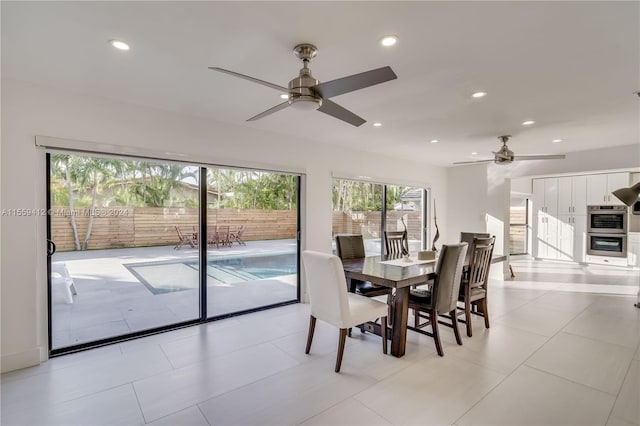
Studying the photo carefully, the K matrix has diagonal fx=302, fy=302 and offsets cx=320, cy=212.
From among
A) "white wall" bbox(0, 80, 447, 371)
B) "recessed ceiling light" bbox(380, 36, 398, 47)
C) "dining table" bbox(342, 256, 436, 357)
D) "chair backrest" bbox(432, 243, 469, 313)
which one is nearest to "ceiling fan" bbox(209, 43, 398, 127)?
"recessed ceiling light" bbox(380, 36, 398, 47)

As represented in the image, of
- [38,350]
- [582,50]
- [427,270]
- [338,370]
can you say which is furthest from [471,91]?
[38,350]

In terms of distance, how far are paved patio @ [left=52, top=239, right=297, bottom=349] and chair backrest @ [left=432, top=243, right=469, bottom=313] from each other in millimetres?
2297

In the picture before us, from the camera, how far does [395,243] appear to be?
14.1 feet

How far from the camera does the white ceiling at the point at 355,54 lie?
1687mm

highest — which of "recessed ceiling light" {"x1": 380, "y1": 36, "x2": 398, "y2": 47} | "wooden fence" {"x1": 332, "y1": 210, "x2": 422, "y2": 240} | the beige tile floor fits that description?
"recessed ceiling light" {"x1": 380, "y1": 36, "x2": 398, "y2": 47}

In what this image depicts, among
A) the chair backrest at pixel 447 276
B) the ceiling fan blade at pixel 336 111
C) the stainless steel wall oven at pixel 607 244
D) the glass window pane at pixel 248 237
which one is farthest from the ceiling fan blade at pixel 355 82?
the stainless steel wall oven at pixel 607 244

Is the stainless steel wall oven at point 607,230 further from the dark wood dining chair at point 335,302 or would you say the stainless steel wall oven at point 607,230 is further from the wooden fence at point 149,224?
the dark wood dining chair at point 335,302

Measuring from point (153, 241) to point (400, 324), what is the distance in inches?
112

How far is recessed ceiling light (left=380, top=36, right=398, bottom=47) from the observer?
1.92m

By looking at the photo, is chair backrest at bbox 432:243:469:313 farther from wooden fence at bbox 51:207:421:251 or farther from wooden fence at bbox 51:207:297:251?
wooden fence at bbox 51:207:297:251

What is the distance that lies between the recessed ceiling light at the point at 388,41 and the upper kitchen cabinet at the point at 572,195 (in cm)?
796

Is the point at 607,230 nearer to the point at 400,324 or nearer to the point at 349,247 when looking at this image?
the point at 349,247

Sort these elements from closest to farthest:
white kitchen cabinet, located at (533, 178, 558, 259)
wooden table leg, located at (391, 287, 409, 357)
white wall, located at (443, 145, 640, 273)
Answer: wooden table leg, located at (391, 287, 409, 357), white wall, located at (443, 145, 640, 273), white kitchen cabinet, located at (533, 178, 558, 259)

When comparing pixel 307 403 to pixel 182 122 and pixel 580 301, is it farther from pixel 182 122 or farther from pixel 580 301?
pixel 580 301
